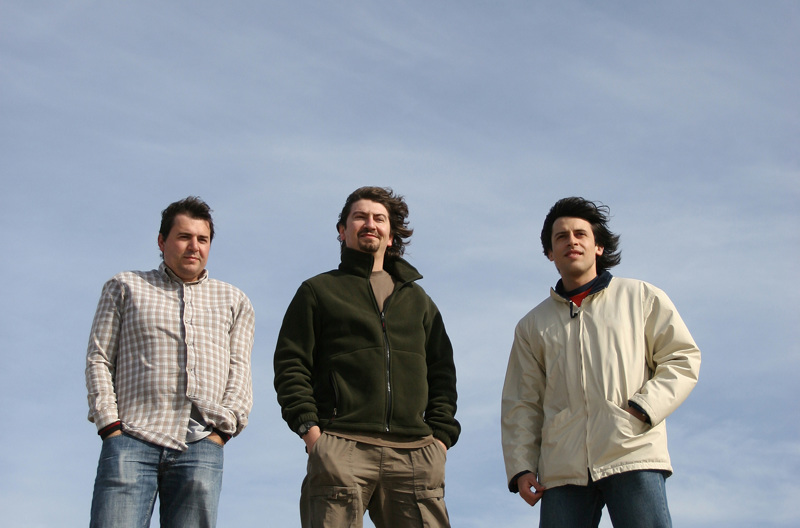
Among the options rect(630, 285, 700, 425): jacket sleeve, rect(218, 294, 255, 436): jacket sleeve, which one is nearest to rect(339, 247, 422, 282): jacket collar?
rect(218, 294, 255, 436): jacket sleeve

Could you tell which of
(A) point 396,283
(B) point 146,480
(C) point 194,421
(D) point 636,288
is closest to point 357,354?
(A) point 396,283

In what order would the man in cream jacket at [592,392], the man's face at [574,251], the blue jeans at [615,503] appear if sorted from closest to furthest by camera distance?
the blue jeans at [615,503] → the man in cream jacket at [592,392] → the man's face at [574,251]

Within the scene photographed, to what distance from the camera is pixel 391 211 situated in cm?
678

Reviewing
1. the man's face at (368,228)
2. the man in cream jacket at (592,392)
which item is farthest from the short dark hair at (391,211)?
the man in cream jacket at (592,392)

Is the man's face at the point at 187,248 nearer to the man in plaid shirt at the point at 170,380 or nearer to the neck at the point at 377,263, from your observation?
the man in plaid shirt at the point at 170,380

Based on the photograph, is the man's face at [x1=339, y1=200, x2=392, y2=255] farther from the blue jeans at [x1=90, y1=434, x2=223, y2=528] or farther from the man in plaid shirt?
the blue jeans at [x1=90, y1=434, x2=223, y2=528]

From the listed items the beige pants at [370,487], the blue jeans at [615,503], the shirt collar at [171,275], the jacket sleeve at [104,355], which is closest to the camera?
the blue jeans at [615,503]

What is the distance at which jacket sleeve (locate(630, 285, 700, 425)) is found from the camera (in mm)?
5477

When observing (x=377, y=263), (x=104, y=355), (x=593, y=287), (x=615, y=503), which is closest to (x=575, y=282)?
(x=593, y=287)

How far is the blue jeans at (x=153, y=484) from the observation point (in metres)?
5.45

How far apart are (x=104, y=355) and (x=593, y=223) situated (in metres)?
3.47

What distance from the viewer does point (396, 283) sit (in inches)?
252

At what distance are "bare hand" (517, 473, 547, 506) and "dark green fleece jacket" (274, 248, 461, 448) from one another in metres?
0.57

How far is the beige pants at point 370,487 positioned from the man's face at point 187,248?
159 cm
